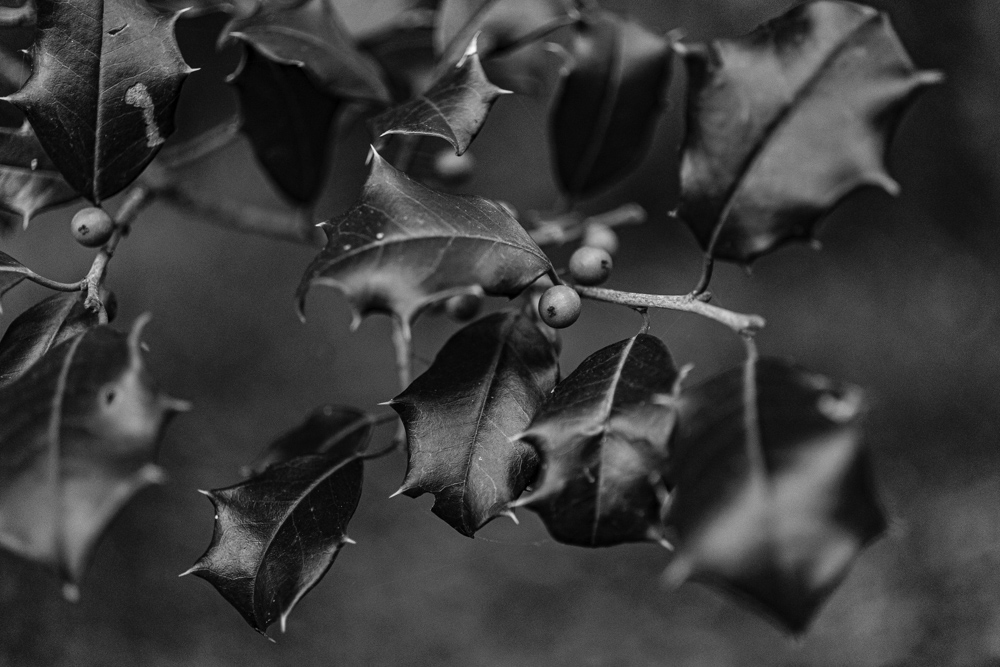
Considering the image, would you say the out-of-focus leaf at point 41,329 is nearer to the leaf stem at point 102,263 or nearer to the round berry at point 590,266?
the leaf stem at point 102,263

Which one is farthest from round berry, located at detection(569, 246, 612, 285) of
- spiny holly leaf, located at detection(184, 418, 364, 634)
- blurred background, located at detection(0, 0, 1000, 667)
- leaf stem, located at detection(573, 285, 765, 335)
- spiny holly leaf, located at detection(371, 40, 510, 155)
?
blurred background, located at detection(0, 0, 1000, 667)

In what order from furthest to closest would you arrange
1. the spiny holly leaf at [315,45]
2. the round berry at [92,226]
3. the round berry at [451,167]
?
1. the round berry at [451,167]
2. the spiny holly leaf at [315,45]
3. the round berry at [92,226]

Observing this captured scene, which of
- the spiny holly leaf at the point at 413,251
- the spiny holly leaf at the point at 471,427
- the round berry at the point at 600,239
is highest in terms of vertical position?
the spiny holly leaf at the point at 413,251

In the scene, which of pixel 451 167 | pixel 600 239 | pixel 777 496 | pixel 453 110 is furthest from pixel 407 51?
pixel 777 496

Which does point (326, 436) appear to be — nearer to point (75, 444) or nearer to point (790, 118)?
point (75, 444)

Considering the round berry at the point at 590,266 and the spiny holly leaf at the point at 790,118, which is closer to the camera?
the spiny holly leaf at the point at 790,118

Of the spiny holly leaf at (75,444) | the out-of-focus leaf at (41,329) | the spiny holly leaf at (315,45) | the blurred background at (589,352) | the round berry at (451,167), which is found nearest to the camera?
the spiny holly leaf at (75,444)

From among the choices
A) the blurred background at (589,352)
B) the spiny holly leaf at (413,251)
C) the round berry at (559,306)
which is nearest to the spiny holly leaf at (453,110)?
the spiny holly leaf at (413,251)
